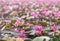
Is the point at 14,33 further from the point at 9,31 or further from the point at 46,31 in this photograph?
the point at 46,31

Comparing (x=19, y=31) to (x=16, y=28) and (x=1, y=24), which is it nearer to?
(x=16, y=28)

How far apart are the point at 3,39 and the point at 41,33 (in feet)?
1.46

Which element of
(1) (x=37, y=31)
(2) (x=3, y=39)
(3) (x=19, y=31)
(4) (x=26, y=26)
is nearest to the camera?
(2) (x=3, y=39)

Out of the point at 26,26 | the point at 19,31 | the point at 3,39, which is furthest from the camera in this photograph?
the point at 26,26

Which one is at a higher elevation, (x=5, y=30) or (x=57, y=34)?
(x=5, y=30)

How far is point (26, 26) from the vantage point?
248cm

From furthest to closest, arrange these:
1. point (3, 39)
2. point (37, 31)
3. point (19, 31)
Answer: point (19, 31), point (37, 31), point (3, 39)

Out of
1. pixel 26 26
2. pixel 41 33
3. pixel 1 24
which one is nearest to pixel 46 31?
pixel 41 33

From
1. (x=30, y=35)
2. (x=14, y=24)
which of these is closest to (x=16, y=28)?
(x=14, y=24)

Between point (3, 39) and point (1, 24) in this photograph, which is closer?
point (3, 39)

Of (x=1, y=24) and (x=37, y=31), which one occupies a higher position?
(x=1, y=24)

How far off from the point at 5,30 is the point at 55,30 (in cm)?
54

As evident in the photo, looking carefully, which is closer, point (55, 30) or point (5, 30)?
point (55, 30)

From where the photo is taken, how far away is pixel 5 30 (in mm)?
2387
